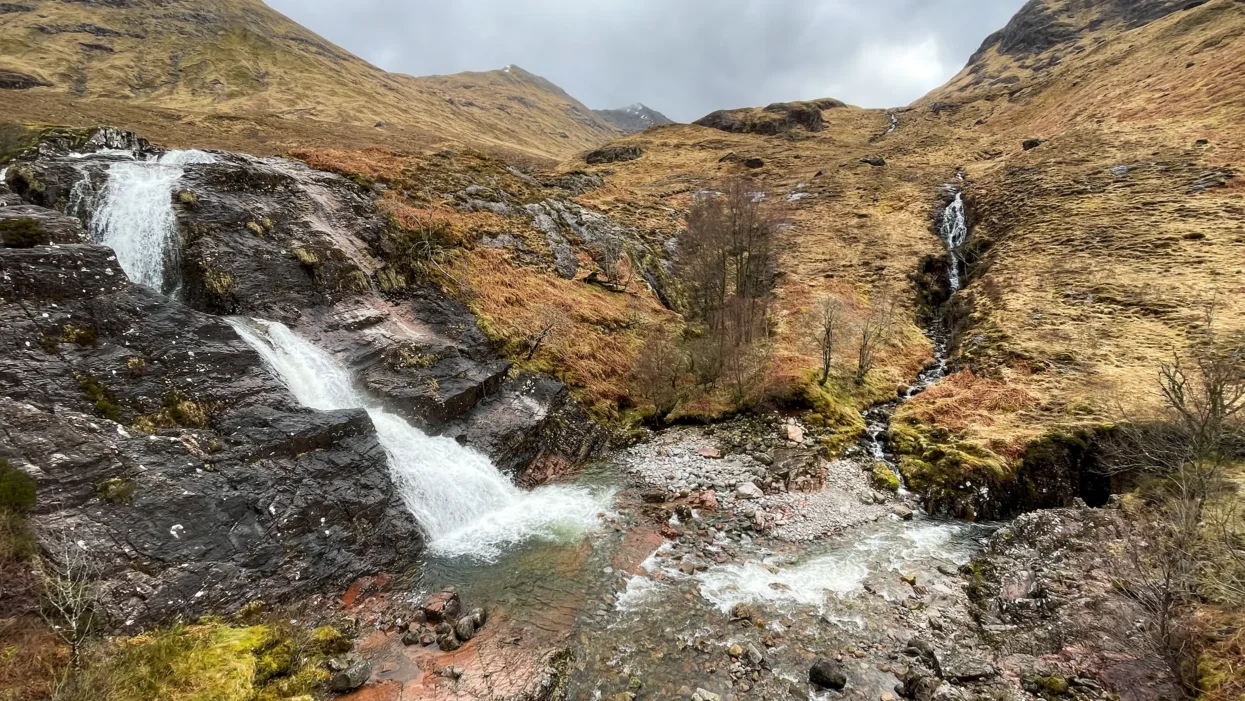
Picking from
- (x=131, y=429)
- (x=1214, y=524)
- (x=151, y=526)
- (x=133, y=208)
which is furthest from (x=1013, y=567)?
(x=133, y=208)

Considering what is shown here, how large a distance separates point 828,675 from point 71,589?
1384cm

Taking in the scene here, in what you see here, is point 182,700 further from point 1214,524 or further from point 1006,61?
point 1006,61

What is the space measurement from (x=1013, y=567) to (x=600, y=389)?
1659 centimetres

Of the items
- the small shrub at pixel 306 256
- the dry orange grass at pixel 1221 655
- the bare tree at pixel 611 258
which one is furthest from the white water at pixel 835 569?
the bare tree at pixel 611 258

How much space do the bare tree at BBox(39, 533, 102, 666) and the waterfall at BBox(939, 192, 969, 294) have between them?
46328 millimetres

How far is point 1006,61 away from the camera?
126 meters

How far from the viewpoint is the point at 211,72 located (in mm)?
114188

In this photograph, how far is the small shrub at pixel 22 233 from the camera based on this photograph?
12656mm

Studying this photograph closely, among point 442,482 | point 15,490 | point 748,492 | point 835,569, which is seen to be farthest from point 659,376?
point 15,490

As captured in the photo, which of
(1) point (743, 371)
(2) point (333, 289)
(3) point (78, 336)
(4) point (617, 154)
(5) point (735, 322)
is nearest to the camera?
(3) point (78, 336)

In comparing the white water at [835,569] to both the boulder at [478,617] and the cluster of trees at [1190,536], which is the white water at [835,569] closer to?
the cluster of trees at [1190,536]

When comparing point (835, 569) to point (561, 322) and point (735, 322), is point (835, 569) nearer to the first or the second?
point (735, 322)

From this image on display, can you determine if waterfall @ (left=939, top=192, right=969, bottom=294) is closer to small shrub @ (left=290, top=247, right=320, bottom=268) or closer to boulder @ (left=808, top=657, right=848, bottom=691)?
boulder @ (left=808, top=657, right=848, bottom=691)

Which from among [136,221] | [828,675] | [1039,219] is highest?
[1039,219]
